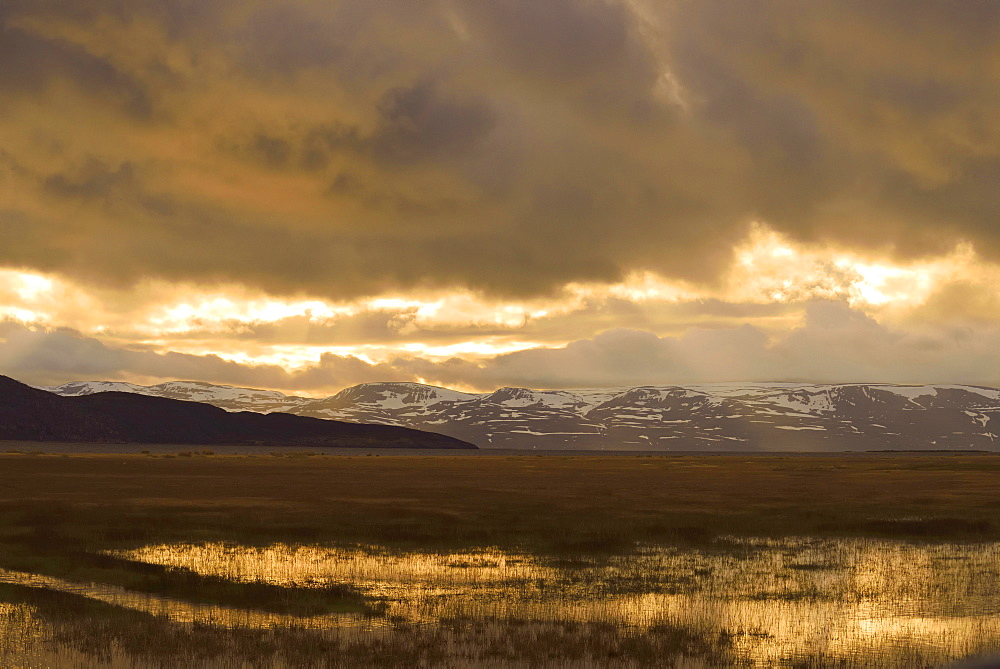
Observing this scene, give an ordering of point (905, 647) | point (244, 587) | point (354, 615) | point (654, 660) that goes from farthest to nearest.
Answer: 1. point (244, 587)
2. point (354, 615)
3. point (905, 647)
4. point (654, 660)

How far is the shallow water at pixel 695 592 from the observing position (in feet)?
75.0

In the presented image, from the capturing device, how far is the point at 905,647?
859 inches

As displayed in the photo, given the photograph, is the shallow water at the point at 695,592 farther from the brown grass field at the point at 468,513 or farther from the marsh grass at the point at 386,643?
the brown grass field at the point at 468,513

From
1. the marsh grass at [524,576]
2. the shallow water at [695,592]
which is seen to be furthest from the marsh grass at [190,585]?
the shallow water at [695,592]

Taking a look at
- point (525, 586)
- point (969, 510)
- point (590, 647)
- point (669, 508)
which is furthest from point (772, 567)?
point (969, 510)

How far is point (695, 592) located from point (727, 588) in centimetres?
152

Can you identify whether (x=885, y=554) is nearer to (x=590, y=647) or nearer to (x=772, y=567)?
(x=772, y=567)

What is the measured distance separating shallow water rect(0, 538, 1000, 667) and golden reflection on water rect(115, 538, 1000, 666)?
0.06 metres

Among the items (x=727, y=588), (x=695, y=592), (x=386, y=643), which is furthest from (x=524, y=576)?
(x=386, y=643)

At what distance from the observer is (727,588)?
2952 centimetres

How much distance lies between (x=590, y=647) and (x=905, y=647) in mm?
7538

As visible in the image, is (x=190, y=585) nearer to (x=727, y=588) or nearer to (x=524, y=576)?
(x=524, y=576)

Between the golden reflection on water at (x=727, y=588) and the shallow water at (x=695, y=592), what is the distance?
65 millimetres

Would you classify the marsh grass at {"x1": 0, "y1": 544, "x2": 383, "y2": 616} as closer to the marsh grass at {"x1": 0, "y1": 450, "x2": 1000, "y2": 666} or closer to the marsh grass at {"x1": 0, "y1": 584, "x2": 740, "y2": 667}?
the marsh grass at {"x1": 0, "y1": 450, "x2": 1000, "y2": 666}
